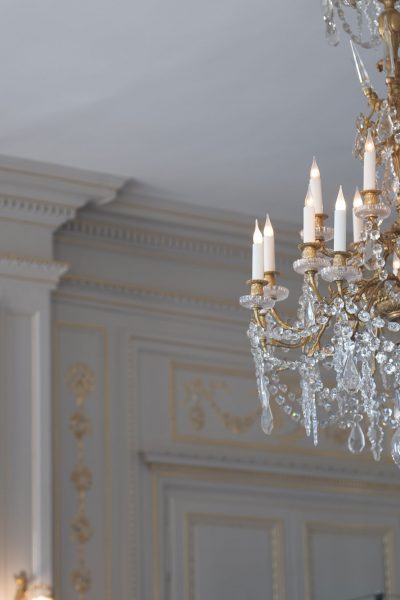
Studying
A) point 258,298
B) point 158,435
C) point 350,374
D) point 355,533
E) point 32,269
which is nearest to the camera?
point 350,374

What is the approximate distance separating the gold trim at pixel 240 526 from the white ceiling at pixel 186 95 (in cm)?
150

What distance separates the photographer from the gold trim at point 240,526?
20.5 ft

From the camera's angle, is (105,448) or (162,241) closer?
(105,448)

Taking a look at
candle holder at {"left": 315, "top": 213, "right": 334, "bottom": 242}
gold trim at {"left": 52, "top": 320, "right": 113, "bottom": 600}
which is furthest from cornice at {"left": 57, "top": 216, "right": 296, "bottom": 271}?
candle holder at {"left": 315, "top": 213, "right": 334, "bottom": 242}

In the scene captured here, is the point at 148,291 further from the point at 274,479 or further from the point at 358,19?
the point at 358,19

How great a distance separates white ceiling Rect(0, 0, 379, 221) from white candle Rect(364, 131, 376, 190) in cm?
123

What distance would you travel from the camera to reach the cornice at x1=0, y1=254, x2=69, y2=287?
6000mm

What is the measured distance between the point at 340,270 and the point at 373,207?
20 centimetres

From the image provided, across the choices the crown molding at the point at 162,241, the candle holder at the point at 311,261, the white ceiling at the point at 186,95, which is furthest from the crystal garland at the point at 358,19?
the crown molding at the point at 162,241

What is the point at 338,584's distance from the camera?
6.59m

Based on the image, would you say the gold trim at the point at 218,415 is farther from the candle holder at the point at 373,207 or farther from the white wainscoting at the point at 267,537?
the candle holder at the point at 373,207

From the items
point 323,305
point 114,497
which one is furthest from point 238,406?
point 323,305

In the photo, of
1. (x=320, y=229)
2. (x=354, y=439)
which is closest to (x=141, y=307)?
(x=354, y=439)

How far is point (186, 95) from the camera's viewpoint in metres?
5.41
